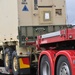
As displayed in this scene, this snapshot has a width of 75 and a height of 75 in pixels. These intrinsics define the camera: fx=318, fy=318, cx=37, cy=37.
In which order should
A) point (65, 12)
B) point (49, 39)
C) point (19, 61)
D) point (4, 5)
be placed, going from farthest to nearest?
point (4, 5)
point (65, 12)
point (19, 61)
point (49, 39)

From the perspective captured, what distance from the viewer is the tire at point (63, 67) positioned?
7399 mm

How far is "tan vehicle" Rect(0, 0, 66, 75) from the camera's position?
461 inches

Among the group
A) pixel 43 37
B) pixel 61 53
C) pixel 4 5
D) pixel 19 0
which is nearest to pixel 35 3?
pixel 19 0

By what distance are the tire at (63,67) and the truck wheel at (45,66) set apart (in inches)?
31.6

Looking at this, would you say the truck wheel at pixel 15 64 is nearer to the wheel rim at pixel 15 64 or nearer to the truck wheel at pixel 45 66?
the wheel rim at pixel 15 64

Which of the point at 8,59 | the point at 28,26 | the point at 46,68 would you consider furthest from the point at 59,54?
the point at 8,59

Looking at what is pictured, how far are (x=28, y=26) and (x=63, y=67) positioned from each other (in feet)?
14.3

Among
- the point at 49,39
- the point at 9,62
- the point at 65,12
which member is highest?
the point at 65,12

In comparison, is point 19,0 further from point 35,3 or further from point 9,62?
point 9,62

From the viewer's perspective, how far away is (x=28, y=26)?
11.8 meters

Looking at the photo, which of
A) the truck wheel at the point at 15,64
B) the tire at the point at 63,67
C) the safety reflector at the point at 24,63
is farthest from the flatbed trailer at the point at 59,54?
the truck wheel at the point at 15,64

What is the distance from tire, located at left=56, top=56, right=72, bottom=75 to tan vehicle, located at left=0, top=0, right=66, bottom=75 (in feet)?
11.5

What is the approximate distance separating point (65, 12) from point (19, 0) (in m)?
1.91

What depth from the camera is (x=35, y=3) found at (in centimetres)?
1225
